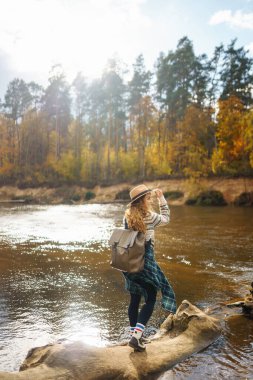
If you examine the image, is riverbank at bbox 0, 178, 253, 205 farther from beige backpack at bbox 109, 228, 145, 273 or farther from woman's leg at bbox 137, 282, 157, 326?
beige backpack at bbox 109, 228, 145, 273

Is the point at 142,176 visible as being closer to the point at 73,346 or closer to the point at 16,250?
the point at 16,250

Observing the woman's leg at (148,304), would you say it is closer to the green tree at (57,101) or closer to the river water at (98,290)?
the river water at (98,290)

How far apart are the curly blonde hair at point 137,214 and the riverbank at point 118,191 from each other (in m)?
27.3

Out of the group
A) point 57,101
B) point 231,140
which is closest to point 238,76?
point 231,140

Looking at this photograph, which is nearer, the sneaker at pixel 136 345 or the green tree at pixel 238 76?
the sneaker at pixel 136 345

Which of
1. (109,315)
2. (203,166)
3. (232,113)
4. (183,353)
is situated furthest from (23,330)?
(232,113)

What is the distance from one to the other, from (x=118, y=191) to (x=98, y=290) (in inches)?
1504

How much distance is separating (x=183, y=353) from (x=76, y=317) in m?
2.16

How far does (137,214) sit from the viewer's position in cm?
425

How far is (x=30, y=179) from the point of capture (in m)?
55.6

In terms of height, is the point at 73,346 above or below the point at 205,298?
above

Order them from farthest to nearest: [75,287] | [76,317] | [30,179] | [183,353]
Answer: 1. [30,179]
2. [75,287]
3. [76,317]
4. [183,353]

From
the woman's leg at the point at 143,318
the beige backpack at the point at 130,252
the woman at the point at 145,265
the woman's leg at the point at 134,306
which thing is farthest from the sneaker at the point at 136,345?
the beige backpack at the point at 130,252

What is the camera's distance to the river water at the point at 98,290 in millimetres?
4402
